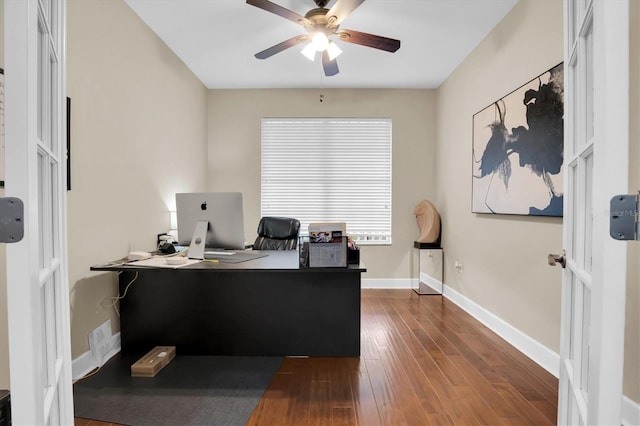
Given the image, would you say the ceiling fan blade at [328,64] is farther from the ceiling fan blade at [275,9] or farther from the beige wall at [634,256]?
the beige wall at [634,256]

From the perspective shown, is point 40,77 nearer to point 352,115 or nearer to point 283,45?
point 283,45

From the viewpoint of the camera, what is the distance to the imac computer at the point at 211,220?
8.43 ft

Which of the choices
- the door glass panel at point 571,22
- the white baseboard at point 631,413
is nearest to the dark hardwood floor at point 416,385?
the white baseboard at point 631,413

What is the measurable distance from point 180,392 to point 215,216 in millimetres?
1195

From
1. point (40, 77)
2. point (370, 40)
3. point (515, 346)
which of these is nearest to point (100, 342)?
point (40, 77)

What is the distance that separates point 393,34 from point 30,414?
3.64 meters

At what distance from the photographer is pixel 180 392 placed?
2113mm

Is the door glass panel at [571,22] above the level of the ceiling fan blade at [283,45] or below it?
below

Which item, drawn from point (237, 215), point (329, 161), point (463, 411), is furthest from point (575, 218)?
point (329, 161)

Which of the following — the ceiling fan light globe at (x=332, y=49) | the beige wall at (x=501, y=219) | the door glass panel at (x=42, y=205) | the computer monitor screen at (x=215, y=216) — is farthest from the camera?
the ceiling fan light globe at (x=332, y=49)

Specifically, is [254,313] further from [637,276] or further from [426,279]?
[426,279]

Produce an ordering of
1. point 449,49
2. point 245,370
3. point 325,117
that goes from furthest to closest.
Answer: point 325,117, point 449,49, point 245,370

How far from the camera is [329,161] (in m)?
4.98

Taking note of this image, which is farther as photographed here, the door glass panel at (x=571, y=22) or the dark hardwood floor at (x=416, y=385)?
the dark hardwood floor at (x=416, y=385)
